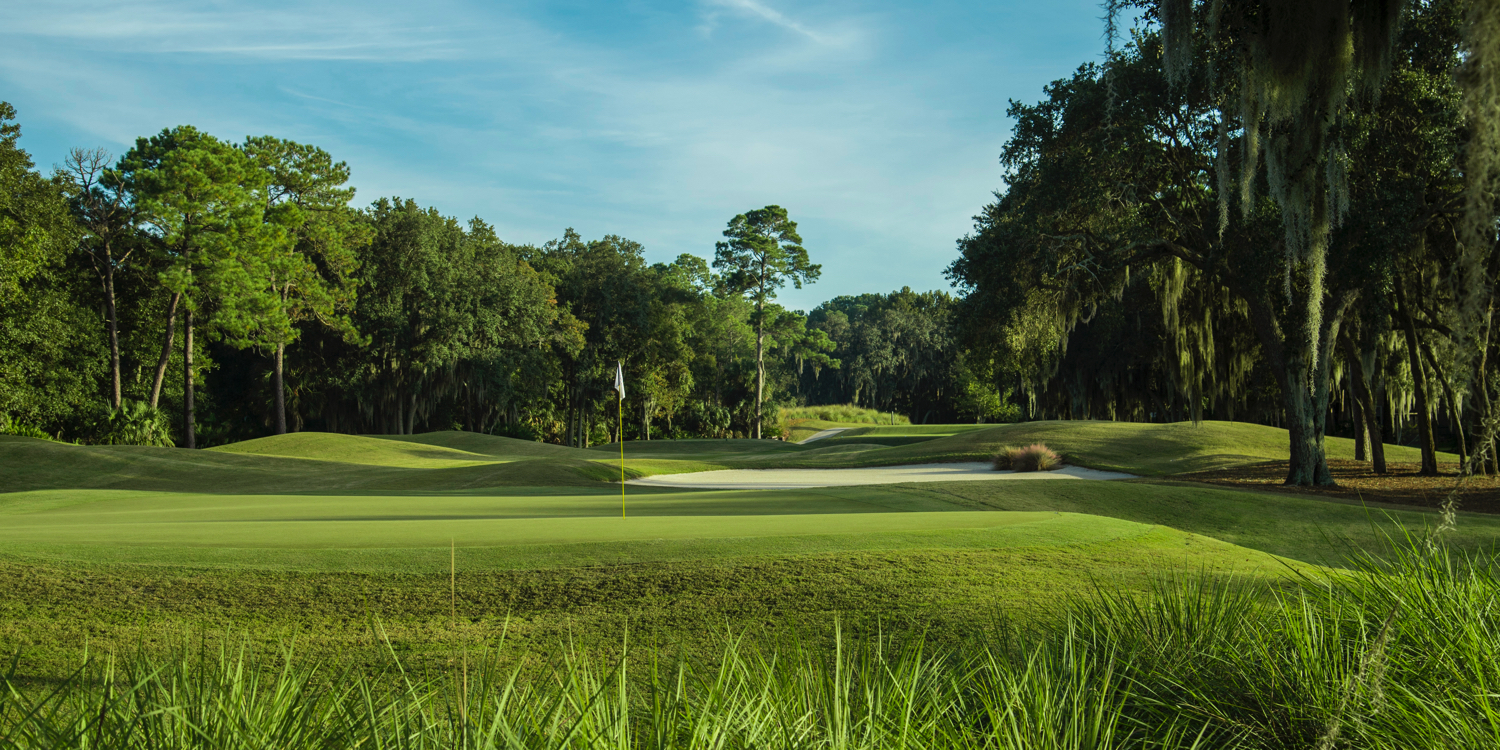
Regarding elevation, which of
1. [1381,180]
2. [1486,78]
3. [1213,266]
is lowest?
[1486,78]

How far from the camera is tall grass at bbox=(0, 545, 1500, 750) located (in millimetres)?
2740

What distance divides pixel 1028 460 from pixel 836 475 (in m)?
5.31

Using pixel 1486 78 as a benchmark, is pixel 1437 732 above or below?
below

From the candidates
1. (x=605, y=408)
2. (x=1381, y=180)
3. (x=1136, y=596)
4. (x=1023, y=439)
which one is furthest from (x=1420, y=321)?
(x=605, y=408)

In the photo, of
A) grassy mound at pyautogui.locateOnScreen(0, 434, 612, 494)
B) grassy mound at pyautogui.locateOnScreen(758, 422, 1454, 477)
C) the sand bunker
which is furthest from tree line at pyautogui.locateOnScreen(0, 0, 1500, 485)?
grassy mound at pyautogui.locateOnScreen(0, 434, 612, 494)

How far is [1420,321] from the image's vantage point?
20250 millimetres

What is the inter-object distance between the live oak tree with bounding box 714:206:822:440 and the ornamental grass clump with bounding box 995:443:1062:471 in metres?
26.4

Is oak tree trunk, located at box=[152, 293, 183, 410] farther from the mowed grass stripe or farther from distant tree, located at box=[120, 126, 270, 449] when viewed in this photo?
the mowed grass stripe

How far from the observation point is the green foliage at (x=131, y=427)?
99.9ft

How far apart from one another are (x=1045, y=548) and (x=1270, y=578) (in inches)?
72.0

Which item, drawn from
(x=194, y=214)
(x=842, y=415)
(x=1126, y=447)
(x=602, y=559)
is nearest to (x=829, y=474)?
(x=1126, y=447)

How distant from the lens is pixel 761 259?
49.5 metres

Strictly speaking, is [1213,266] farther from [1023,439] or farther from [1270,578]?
[1270,578]

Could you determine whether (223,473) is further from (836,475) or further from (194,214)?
(836,475)
